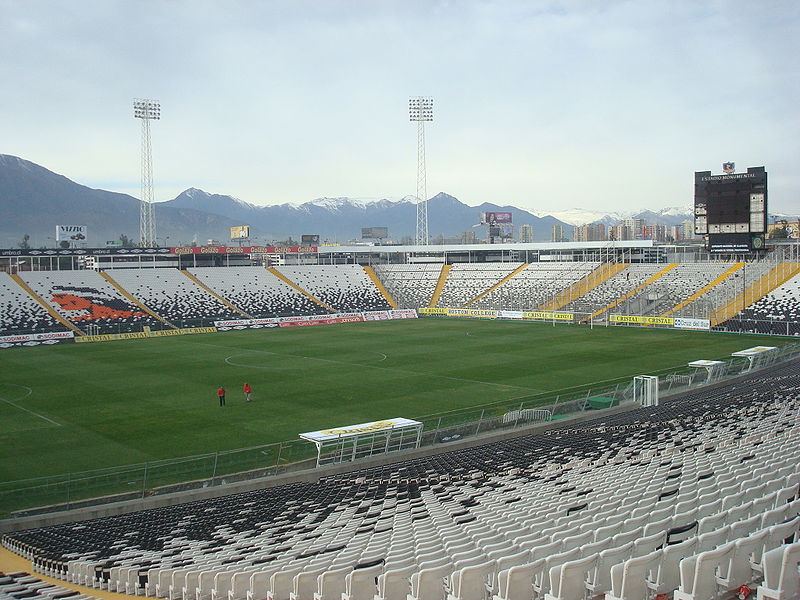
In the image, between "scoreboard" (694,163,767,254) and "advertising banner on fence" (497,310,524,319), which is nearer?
"scoreboard" (694,163,767,254)

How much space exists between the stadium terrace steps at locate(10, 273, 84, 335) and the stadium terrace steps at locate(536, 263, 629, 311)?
44.9 metres

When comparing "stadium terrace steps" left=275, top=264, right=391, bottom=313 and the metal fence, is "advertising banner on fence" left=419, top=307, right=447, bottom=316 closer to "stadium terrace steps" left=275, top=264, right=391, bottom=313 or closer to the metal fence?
"stadium terrace steps" left=275, top=264, right=391, bottom=313

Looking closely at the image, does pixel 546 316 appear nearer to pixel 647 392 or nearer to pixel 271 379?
pixel 271 379

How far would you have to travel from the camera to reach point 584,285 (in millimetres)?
83562

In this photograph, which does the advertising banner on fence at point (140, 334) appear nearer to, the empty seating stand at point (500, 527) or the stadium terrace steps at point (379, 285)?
the stadium terrace steps at point (379, 285)

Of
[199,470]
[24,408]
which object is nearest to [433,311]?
[24,408]

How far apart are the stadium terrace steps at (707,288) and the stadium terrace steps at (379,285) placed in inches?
1236

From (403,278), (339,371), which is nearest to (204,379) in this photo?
(339,371)

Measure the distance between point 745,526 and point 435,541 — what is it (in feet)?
13.2

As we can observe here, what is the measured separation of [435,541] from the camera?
10.4 metres

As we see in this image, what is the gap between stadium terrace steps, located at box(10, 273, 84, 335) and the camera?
2651 inches

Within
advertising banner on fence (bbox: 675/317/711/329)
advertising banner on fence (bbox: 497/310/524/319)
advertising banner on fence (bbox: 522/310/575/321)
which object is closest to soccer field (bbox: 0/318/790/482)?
advertising banner on fence (bbox: 675/317/711/329)

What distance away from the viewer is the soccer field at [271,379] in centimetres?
3014

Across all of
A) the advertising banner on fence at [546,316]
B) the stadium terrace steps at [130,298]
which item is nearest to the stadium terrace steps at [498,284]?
the advertising banner on fence at [546,316]
